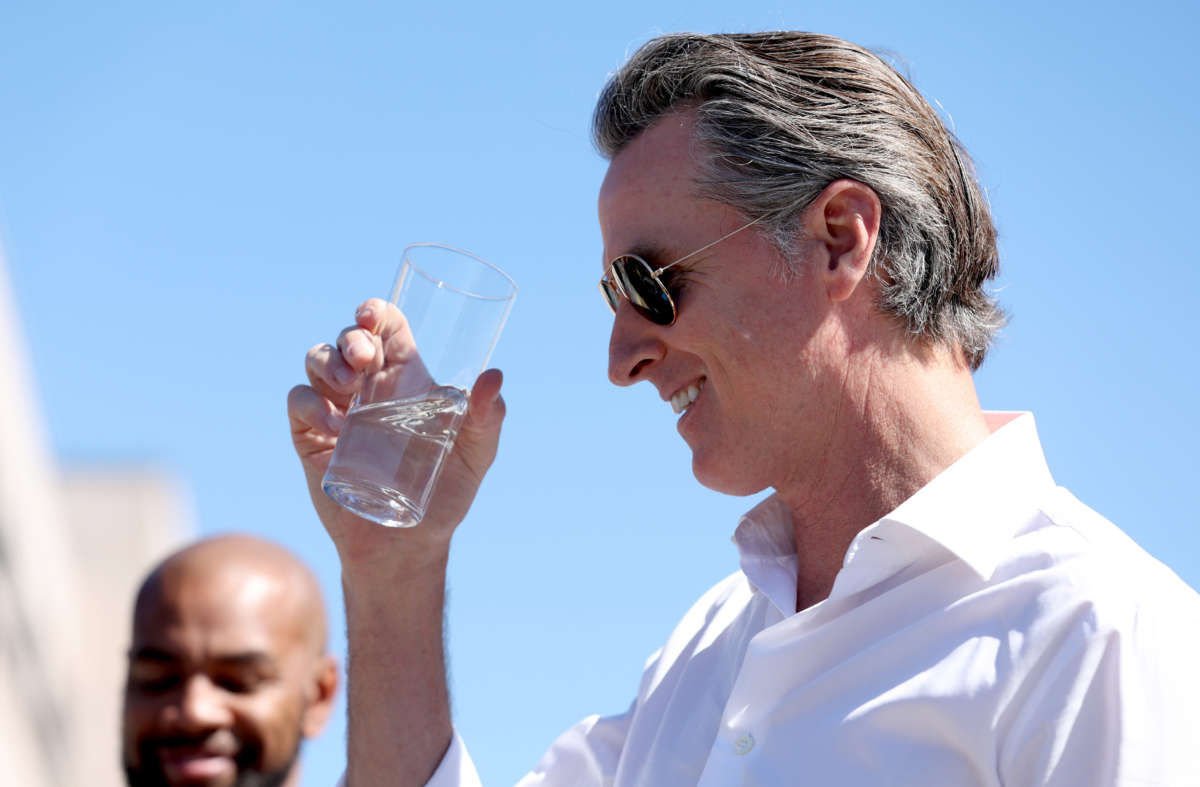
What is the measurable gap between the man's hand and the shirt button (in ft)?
2.70

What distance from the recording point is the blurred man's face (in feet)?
12.0

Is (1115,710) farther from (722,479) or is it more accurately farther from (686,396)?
(686,396)

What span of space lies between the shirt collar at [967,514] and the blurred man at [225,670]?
1.80 metres

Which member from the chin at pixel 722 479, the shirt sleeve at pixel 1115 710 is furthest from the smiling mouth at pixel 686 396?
the shirt sleeve at pixel 1115 710

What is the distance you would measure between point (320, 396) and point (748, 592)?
3.46 feet

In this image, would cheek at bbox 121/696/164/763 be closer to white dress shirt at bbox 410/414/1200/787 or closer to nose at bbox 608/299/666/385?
white dress shirt at bbox 410/414/1200/787

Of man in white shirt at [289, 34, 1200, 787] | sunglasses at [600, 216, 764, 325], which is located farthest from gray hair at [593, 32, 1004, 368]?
sunglasses at [600, 216, 764, 325]

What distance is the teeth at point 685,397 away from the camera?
2.76m

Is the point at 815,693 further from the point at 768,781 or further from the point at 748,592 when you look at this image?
the point at 748,592

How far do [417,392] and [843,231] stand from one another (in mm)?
951

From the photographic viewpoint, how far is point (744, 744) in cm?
230

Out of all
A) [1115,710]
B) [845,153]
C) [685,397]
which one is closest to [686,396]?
[685,397]

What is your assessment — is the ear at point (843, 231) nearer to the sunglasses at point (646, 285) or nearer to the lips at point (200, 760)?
the sunglasses at point (646, 285)

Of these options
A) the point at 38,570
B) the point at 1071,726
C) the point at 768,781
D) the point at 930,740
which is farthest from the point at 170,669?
the point at 38,570
